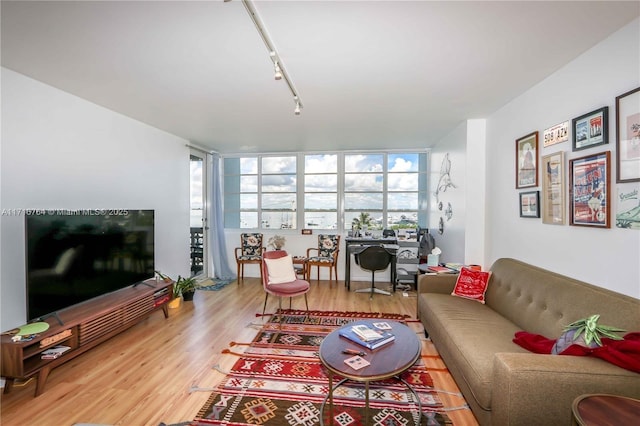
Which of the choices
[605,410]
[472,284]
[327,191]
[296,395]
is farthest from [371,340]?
[327,191]

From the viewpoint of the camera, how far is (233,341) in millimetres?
3025

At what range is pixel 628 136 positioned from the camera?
177 cm

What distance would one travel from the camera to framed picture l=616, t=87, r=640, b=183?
1717 mm

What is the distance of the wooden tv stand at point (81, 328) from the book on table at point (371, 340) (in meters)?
2.34

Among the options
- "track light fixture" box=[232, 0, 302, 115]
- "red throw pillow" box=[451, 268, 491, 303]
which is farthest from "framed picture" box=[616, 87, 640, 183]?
"track light fixture" box=[232, 0, 302, 115]

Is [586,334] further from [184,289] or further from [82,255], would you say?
[184,289]

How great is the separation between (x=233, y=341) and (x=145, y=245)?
1.71 m

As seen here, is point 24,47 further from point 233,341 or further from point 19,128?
point 233,341

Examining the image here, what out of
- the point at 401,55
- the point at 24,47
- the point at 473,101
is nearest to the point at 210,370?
the point at 24,47

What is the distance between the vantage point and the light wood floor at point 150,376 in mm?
1947

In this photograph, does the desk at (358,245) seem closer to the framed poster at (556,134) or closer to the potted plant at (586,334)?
the framed poster at (556,134)

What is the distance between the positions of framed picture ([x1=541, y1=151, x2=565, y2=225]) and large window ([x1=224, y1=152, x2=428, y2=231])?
A: 3.21 metres

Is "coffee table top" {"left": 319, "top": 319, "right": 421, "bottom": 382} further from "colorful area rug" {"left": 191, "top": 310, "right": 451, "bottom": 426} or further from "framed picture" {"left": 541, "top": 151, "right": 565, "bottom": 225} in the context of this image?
"framed picture" {"left": 541, "top": 151, "right": 565, "bottom": 225}

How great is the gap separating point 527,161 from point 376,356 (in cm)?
252
